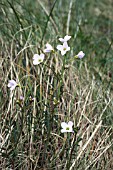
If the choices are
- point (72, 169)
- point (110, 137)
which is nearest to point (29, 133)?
point (72, 169)

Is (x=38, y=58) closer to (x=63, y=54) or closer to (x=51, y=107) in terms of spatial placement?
(x=63, y=54)

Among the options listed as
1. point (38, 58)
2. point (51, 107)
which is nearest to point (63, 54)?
point (38, 58)

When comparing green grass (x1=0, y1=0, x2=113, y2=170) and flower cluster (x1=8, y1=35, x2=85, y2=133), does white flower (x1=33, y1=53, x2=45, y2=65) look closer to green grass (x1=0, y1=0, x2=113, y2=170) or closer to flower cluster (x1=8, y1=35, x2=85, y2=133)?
flower cluster (x1=8, y1=35, x2=85, y2=133)

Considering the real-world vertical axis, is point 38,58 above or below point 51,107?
above

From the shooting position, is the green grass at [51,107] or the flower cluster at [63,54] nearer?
the flower cluster at [63,54]

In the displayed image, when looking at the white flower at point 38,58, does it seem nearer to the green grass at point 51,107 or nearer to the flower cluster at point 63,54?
the flower cluster at point 63,54

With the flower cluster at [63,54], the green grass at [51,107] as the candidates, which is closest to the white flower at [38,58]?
the flower cluster at [63,54]

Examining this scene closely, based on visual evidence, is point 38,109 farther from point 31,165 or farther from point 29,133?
point 31,165

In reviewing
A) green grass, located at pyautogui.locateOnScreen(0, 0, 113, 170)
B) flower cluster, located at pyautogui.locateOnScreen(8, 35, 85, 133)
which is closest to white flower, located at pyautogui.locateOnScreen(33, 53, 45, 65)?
flower cluster, located at pyautogui.locateOnScreen(8, 35, 85, 133)
